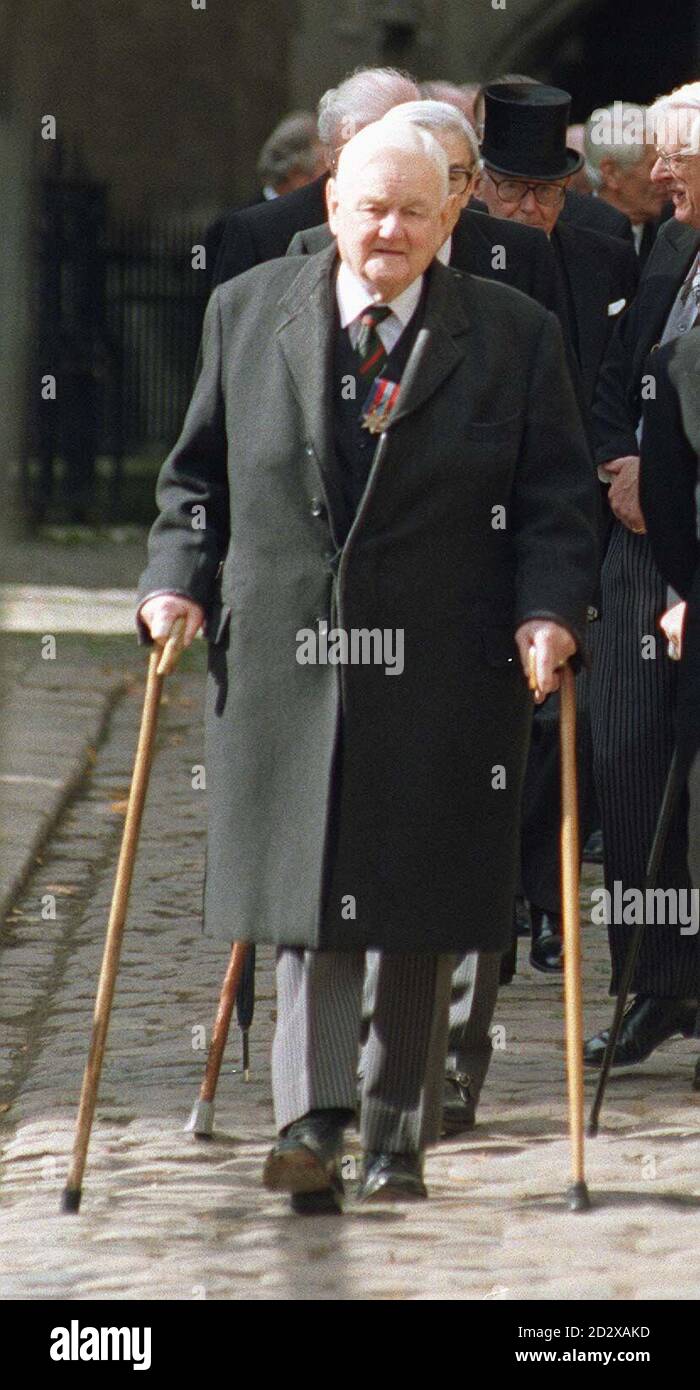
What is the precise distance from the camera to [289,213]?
→ 6.86m

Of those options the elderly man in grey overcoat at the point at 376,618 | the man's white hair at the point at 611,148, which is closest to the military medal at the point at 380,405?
the elderly man in grey overcoat at the point at 376,618

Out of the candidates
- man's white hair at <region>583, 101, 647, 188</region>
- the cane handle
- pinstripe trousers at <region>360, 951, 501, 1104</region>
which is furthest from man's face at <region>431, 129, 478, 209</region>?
man's white hair at <region>583, 101, 647, 188</region>

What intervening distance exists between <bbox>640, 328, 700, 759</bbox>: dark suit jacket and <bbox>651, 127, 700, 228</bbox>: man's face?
18.0 inches

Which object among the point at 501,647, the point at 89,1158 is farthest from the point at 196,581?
the point at 89,1158

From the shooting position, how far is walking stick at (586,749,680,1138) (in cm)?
580

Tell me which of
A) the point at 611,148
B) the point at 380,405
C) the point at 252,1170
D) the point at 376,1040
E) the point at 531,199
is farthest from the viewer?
the point at 611,148

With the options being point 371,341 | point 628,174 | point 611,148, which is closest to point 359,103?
point 371,341

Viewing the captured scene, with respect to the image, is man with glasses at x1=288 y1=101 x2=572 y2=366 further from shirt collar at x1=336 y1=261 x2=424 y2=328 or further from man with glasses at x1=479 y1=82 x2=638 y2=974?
shirt collar at x1=336 y1=261 x2=424 y2=328

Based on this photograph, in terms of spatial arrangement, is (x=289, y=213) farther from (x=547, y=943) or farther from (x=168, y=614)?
(x=547, y=943)

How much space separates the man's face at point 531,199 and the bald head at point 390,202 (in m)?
1.58

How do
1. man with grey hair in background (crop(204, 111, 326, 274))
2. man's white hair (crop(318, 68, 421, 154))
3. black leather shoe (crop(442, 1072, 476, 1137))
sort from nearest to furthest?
black leather shoe (crop(442, 1072, 476, 1137)) → man's white hair (crop(318, 68, 421, 154)) → man with grey hair in background (crop(204, 111, 326, 274))

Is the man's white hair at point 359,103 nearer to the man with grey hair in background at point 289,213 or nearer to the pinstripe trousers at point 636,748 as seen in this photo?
the man with grey hair in background at point 289,213

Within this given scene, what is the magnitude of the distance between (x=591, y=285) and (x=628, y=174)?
2194mm

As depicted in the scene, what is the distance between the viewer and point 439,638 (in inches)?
211
